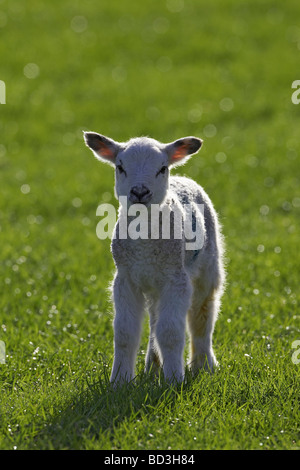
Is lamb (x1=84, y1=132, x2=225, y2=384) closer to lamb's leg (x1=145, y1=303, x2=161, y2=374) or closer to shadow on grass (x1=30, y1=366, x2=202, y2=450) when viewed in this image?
lamb's leg (x1=145, y1=303, x2=161, y2=374)

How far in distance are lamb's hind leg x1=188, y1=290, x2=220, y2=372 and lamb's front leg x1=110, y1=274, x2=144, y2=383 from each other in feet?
2.95

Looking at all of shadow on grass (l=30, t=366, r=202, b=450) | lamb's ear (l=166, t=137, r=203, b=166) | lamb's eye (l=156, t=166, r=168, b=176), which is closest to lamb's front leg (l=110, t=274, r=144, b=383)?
shadow on grass (l=30, t=366, r=202, b=450)

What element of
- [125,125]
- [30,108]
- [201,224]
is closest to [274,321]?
[201,224]

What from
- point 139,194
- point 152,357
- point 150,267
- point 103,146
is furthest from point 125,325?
point 103,146

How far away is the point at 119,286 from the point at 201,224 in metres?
1.01

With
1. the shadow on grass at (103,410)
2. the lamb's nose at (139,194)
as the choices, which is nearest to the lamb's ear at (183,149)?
the lamb's nose at (139,194)

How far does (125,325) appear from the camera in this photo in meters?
6.36

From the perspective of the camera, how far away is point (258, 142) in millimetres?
17594

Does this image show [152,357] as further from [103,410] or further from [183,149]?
[183,149]

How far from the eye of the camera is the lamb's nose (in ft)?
19.5

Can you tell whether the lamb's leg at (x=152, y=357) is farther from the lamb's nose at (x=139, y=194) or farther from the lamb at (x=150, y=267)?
the lamb's nose at (x=139, y=194)

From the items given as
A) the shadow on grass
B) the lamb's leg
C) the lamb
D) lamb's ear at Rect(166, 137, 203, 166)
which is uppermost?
lamb's ear at Rect(166, 137, 203, 166)

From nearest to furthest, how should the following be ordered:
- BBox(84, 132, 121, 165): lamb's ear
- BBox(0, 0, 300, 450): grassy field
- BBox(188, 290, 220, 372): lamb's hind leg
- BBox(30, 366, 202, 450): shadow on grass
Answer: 1. BBox(30, 366, 202, 450): shadow on grass
2. BBox(0, 0, 300, 450): grassy field
3. BBox(84, 132, 121, 165): lamb's ear
4. BBox(188, 290, 220, 372): lamb's hind leg

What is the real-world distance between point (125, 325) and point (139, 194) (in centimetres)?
110
